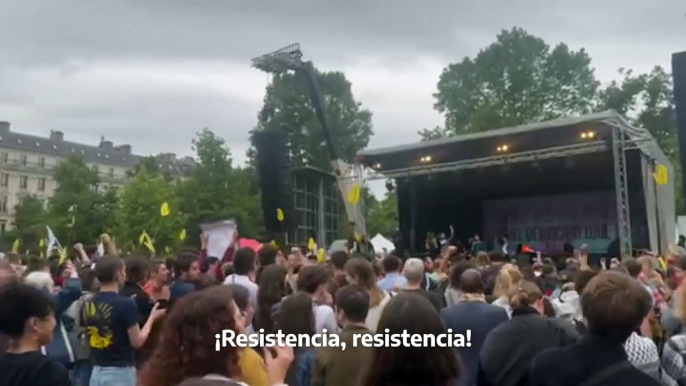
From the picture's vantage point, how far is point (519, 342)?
373cm

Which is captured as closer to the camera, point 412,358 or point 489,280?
point 412,358

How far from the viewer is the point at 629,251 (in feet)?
51.0

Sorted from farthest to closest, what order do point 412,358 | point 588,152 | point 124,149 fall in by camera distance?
point 124,149
point 588,152
point 412,358

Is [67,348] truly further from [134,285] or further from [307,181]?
[307,181]

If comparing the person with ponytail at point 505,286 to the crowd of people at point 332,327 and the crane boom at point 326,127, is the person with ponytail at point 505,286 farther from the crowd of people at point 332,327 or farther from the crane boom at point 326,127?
the crane boom at point 326,127

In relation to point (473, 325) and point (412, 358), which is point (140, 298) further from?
point (412, 358)

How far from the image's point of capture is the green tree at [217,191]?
41375mm

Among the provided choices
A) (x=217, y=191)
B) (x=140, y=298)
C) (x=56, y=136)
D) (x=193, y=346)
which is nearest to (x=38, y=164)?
(x=56, y=136)

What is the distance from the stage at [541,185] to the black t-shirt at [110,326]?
43.4ft

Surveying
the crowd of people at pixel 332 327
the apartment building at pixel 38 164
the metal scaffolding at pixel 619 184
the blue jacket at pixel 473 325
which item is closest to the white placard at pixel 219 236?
the crowd of people at pixel 332 327

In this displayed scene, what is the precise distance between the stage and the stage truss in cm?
3

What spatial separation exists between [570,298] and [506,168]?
1431 cm

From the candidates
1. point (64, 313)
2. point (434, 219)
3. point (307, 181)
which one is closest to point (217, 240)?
point (64, 313)

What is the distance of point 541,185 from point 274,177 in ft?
29.6
